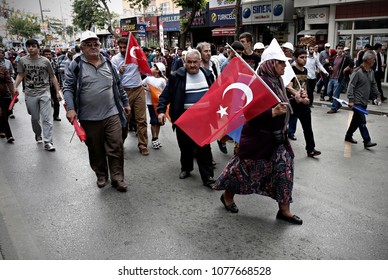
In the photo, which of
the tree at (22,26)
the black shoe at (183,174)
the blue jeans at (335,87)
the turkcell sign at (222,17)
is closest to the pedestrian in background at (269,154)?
the black shoe at (183,174)

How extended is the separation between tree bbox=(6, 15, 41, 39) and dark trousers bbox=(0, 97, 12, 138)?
5948 cm

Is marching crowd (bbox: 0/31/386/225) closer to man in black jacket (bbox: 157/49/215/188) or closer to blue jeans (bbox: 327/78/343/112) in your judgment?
man in black jacket (bbox: 157/49/215/188)

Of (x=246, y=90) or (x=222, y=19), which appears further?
(x=222, y=19)

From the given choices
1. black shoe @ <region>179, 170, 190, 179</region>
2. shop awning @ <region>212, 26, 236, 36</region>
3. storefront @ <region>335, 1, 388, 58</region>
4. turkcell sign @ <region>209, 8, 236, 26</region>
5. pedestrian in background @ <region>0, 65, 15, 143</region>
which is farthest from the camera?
turkcell sign @ <region>209, 8, 236, 26</region>

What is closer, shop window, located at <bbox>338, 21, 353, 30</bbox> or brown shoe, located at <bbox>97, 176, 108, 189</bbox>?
brown shoe, located at <bbox>97, 176, 108, 189</bbox>

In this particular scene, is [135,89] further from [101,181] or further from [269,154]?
[269,154]

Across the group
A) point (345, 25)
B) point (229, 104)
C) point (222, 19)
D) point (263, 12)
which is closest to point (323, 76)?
point (345, 25)

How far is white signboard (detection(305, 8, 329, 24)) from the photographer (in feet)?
55.8

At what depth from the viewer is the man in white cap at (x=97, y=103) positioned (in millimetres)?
4660

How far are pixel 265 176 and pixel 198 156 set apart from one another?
4.22 feet

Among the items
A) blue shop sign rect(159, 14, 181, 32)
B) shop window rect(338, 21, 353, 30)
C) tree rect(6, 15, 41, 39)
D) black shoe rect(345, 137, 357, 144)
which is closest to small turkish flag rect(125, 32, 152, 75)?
black shoe rect(345, 137, 357, 144)

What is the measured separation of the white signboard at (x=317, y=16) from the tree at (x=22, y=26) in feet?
181

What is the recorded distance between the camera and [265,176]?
3.85 m

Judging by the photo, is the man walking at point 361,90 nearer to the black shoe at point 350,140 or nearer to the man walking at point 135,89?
the black shoe at point 350,140
